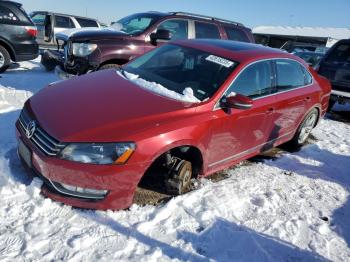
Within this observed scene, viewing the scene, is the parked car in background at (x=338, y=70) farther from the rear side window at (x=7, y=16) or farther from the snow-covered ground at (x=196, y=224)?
the rear side window at (x=7, y=16)

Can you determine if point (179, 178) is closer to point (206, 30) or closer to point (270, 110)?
point (270, 110)

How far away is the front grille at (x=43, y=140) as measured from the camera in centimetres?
309

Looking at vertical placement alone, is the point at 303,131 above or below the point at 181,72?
below

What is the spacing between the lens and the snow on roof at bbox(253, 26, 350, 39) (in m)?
33.4

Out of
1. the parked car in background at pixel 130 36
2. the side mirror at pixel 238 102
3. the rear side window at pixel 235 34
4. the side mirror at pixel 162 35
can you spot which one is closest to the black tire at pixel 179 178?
the side mirror at pixel 238 102

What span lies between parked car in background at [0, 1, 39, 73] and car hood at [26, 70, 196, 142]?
5323 millimetres

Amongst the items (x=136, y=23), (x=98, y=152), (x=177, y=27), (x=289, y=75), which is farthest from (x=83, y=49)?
(x=98, y=152)

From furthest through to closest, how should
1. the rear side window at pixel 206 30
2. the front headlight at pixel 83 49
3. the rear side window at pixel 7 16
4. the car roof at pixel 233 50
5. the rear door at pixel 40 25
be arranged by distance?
1. the rear door at pixel 40 25
2. the rear side window at pixel 7 16
3. the rear side window at pixel 206 30
4. the front headlight at pixel 83 49
5. the car roof at pixel 233 50

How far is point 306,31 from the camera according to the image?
34.9m

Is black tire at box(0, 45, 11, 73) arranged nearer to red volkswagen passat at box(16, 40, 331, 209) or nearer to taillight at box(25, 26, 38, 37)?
taillight at box(25, 26, 38, 37)

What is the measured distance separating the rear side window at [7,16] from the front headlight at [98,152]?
686 cm

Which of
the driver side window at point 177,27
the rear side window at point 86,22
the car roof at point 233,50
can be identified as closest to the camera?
the car roof at point 233,50

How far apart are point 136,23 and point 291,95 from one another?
4247 mm

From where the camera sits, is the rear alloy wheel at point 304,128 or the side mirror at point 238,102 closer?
the side mirror at point 238,102
